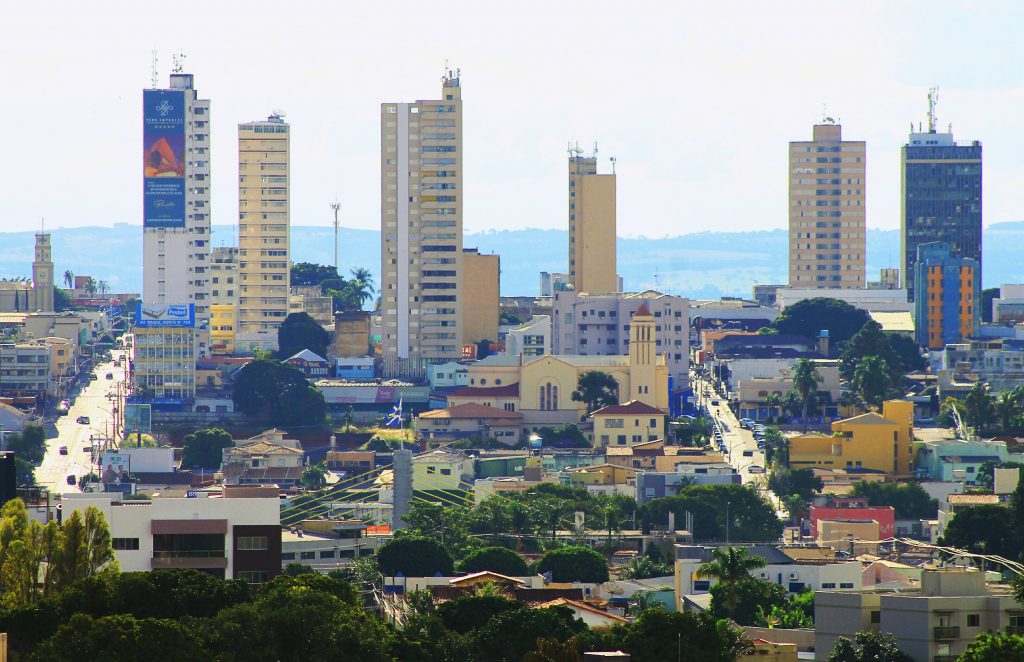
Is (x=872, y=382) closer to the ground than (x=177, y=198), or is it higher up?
closer to the ground

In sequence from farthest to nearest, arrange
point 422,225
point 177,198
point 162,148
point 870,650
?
1. point 177,198
2. point 162,148
3. point 422,225
4. point 870,650

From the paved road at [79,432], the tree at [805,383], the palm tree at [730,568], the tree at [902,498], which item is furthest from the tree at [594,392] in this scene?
the palm tree at [730,568]

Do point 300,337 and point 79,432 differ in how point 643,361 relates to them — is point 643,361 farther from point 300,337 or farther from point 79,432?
point 300,337

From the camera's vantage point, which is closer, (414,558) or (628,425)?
(414,558)

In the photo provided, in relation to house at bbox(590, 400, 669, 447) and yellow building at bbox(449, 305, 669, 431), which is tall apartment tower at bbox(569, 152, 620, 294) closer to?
yellow building at bbox(449, 305, 669, 431)

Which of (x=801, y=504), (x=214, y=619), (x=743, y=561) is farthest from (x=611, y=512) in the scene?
(x=214, y=619)

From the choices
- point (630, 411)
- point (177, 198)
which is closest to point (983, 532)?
point (630, 411)


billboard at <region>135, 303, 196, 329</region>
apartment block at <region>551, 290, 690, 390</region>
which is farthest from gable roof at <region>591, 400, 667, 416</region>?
billboard at <region>135, 303, 196, 329</region>
